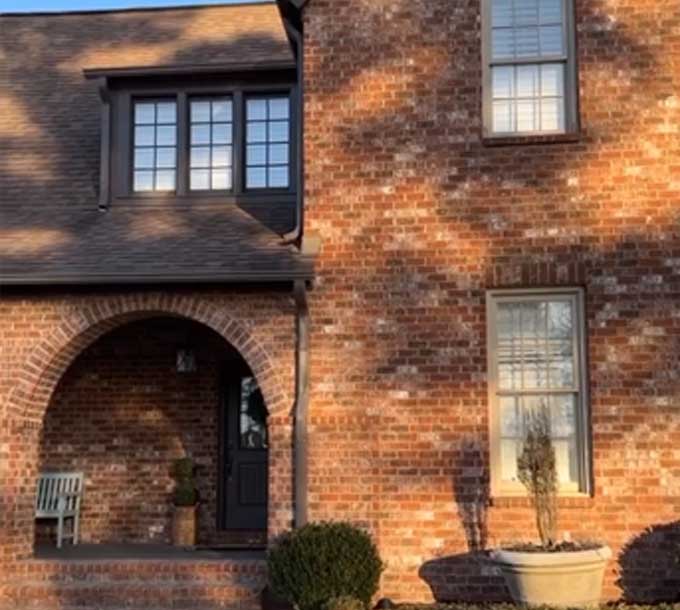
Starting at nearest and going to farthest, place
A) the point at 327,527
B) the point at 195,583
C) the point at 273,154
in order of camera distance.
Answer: the point at 327,527, the point at 195,583, the point at 273,154

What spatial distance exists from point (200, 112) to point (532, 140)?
3924 mm

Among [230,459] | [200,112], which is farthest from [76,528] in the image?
[200,112]

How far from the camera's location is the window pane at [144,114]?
12.2 meters

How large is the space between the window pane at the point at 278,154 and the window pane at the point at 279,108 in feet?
1.08

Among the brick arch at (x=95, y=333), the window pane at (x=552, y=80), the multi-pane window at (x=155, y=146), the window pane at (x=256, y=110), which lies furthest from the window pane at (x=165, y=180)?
the window pane at (x=552, y=80)

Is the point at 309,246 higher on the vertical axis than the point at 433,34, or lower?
lower

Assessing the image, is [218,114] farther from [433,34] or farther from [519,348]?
[519,348]

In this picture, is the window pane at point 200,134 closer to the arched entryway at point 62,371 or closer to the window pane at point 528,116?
the arched entryway at point 62,371

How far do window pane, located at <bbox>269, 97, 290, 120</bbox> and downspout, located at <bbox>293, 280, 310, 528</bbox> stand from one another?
108 inches

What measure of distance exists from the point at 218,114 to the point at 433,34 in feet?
9.28

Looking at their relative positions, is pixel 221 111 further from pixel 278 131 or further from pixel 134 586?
pixel 134 586

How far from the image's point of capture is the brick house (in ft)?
32.0

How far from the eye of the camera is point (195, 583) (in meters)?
9.91

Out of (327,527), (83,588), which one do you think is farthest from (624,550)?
(83,588)
